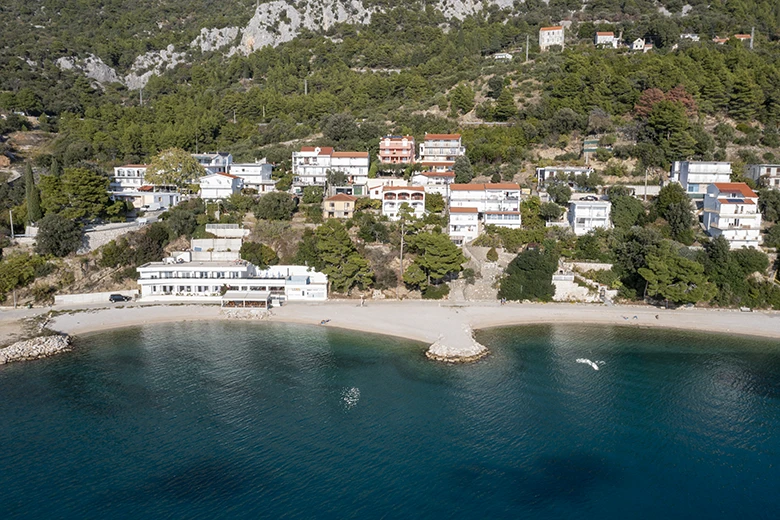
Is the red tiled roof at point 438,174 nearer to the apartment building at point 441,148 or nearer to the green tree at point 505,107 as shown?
the apartment building at point 441,148

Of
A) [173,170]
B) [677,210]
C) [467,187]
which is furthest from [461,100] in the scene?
[173,170]

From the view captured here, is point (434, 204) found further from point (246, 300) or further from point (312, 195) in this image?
point (246, 300)

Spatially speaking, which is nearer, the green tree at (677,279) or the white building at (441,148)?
the green tree at (677,279)

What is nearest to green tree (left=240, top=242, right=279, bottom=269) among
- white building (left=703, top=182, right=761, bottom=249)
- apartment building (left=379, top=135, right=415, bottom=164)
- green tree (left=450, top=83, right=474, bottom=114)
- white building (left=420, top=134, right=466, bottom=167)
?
apartment building (left=379, top=135, right=415, bottom=164)

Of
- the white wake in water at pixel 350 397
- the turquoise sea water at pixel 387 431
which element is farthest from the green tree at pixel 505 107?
the white wake in water at pixel 350 397

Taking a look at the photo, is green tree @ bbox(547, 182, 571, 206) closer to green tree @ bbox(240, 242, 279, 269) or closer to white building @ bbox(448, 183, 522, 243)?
white building @ bbox(448, 183, 522, 243)

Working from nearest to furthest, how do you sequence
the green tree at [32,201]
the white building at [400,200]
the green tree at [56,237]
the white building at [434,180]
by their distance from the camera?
the green tree at [56,237]
the green tree at [32,201]
the white building at [400,200]
the white building at [434,180]

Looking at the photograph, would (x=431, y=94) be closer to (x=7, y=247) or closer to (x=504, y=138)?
(x=504, y=138)
